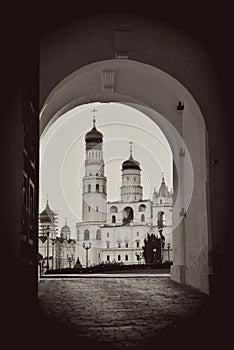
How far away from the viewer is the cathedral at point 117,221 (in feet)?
299

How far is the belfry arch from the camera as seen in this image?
1088 cm

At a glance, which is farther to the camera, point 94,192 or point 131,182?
point 94,192

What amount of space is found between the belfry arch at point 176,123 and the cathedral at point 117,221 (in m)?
73.8

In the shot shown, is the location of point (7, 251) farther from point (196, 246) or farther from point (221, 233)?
point (196, 246)

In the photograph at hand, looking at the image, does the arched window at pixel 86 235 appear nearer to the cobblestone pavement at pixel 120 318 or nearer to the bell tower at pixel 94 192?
the bell tower at pixel 94 192

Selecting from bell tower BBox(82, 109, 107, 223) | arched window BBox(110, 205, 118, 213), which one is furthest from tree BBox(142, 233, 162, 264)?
arched window BBox(110, 205, 118, 213)

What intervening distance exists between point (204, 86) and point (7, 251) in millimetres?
4841

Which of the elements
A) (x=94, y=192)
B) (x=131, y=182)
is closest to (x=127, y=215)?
(x=94, y=192)

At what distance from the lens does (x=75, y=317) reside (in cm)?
776

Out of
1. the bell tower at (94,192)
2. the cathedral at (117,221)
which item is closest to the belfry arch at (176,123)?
the bell tower at (94,192)

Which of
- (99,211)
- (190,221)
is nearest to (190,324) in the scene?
(190,221)

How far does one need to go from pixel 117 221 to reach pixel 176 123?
8787 centimetres

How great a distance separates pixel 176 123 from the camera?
1451 cm

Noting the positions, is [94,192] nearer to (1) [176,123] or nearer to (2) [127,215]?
(2) [127,215]
